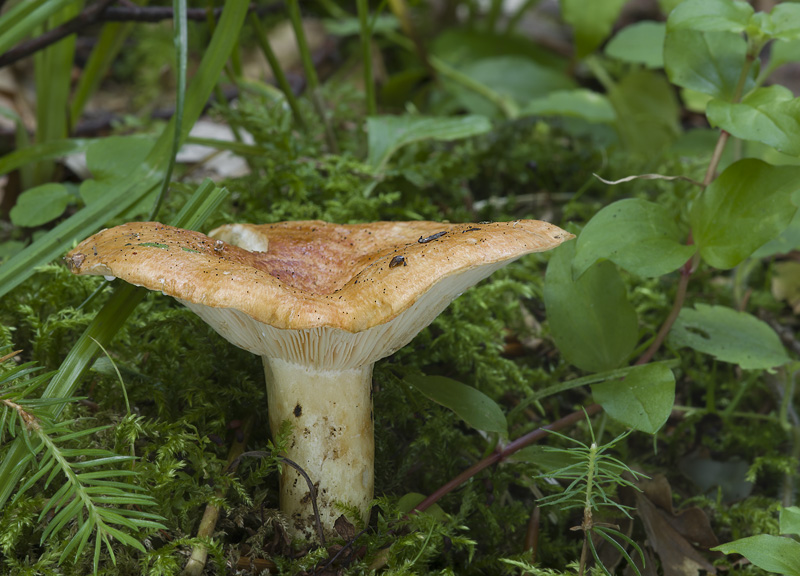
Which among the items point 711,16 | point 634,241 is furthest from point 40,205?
point 711,16

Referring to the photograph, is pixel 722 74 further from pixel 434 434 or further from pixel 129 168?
pixel 129 168

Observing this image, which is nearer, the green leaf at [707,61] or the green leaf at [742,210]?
the green leaf at [742,210]

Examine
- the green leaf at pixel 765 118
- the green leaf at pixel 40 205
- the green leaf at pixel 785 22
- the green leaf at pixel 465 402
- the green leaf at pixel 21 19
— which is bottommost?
the green leaf at pixel 465 402

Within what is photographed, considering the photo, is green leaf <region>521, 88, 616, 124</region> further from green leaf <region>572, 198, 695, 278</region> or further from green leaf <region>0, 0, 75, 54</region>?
green leaf <region>0, 0, 75, 54</region>

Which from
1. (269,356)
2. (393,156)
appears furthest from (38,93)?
(269,356)

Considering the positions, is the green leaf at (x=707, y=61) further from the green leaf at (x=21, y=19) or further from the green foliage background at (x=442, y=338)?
the green leaf at (x=21, y=19)

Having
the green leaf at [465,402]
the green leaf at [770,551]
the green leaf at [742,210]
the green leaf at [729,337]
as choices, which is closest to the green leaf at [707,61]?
the green leaf at [742,210]
